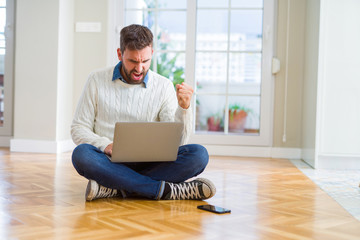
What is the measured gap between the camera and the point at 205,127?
5684mm

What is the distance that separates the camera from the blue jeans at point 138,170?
2311mm

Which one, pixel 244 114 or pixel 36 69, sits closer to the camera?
pixel 36 69

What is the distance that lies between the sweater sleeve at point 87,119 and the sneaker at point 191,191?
0.41 m

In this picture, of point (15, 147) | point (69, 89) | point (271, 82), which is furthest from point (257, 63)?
point (15, 147)

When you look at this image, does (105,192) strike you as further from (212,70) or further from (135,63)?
(212,70)

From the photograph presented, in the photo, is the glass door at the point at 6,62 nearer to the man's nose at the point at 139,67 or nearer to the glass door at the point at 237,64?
the glass door at the point at 237,64

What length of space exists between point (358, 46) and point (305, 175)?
124 centimetres

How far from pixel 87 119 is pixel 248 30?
3090 millimetres

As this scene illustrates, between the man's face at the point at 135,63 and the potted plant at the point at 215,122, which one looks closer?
the man's face at the point at 135,63

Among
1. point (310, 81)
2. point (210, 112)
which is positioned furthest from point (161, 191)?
point (210, 112)

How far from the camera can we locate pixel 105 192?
243 cm

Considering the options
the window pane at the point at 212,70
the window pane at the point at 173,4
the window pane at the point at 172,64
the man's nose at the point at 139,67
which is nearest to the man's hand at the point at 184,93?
the man's nose at the point at 139,67

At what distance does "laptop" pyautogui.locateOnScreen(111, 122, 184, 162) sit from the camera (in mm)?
2176

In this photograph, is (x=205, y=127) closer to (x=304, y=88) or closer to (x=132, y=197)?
(x=304, y=88)
